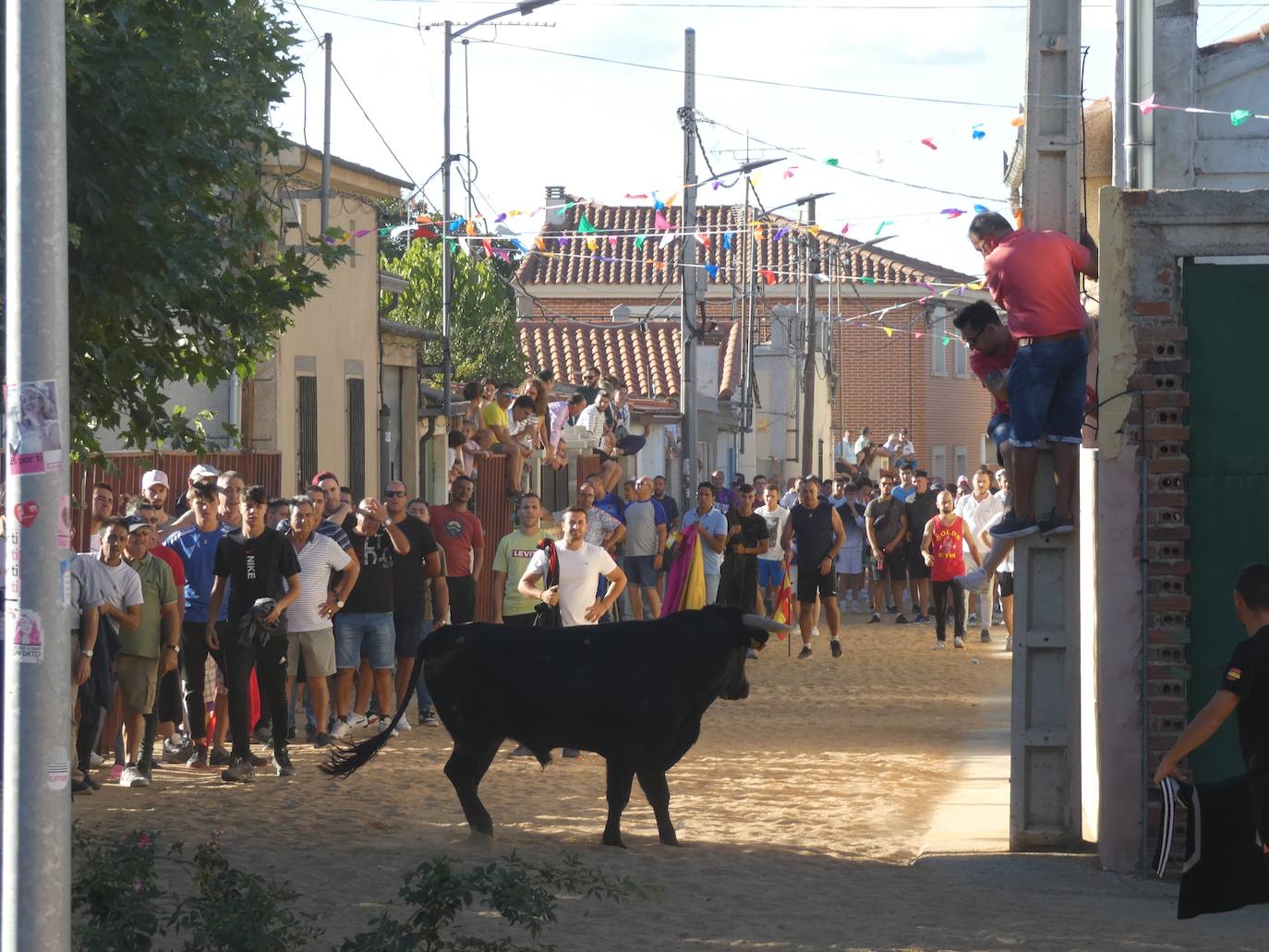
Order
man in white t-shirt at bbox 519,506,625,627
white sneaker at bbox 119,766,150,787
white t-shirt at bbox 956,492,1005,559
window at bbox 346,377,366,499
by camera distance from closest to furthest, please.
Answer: white sneaker at bbox 119,766,150,787, man in white t-shirt at bbox 519,506,625,627, white t-shirt at bbox 956,492,1005,559, window at bbox 346,377,366,499

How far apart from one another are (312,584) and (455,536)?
266 centimetres

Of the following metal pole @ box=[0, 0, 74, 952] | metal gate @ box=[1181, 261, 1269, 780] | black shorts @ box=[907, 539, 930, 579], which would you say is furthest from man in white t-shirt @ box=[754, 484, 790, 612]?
metal pole @ box=[0, 0, 74, 952]

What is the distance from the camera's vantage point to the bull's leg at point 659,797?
10391 millimetres

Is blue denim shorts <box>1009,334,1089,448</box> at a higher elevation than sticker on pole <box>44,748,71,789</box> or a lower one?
higher

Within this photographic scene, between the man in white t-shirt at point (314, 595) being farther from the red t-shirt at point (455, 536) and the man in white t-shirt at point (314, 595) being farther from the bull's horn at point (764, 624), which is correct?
the bull's horn at point (764, 624)

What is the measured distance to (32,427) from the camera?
16.7 feet

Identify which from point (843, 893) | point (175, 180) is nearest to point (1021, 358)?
point (843, 893)

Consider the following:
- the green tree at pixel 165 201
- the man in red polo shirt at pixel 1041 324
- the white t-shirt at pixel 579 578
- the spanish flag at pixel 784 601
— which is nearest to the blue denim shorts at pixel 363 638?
the white t-shirt at pixel 579 578

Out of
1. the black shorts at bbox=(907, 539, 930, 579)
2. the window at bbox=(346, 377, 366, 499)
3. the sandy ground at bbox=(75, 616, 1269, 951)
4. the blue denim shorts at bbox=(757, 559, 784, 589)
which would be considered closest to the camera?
the sandy ground at bbox=(75, 616, 1269, 951)

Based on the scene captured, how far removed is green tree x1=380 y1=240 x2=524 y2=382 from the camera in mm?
44219

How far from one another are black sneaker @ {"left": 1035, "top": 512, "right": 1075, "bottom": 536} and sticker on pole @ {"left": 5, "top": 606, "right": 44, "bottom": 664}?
6429 mm

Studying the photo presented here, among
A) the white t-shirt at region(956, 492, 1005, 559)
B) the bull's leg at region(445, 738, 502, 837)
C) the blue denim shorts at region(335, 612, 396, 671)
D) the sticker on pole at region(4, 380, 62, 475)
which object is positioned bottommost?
the bull's leg at region(445, 738, 502, 837)

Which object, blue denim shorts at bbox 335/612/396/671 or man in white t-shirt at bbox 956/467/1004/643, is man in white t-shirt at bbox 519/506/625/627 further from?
man in white t-shirt at bbox 956/467/1004/643

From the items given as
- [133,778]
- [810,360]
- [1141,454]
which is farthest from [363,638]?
[810,360]
